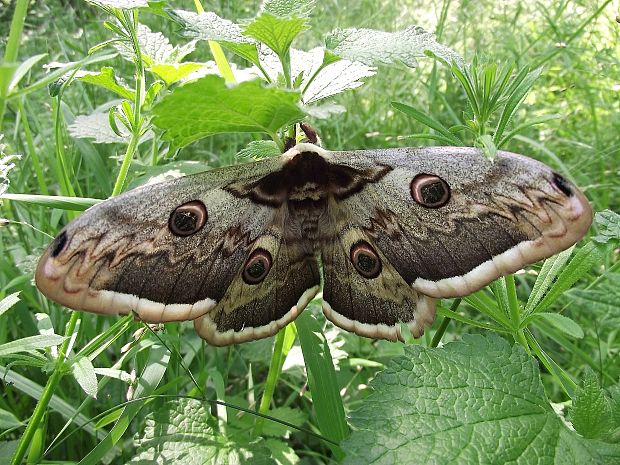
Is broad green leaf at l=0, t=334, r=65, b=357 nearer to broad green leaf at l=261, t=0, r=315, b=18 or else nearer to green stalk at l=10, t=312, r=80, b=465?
green stalk at l=10, t=312, r=80, b=465

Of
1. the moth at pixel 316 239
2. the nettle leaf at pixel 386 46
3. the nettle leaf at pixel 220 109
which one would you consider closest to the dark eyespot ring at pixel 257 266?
the moth at pixel 316 239

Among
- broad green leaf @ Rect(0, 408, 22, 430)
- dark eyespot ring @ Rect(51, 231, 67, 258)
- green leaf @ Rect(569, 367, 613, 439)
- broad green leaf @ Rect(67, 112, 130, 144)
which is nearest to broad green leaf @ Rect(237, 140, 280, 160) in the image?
dark eyespot ring @ Rect(51, 231, 67, 258)

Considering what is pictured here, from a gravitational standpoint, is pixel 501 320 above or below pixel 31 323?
above

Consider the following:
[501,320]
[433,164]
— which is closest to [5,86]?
[433,164]

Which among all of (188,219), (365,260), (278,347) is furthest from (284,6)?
(278,347)

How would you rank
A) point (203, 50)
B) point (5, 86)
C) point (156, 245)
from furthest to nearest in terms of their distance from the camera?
point (203, 50) → point (156, 245) → point (5, 86)

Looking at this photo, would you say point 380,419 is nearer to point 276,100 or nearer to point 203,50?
point 276,100
